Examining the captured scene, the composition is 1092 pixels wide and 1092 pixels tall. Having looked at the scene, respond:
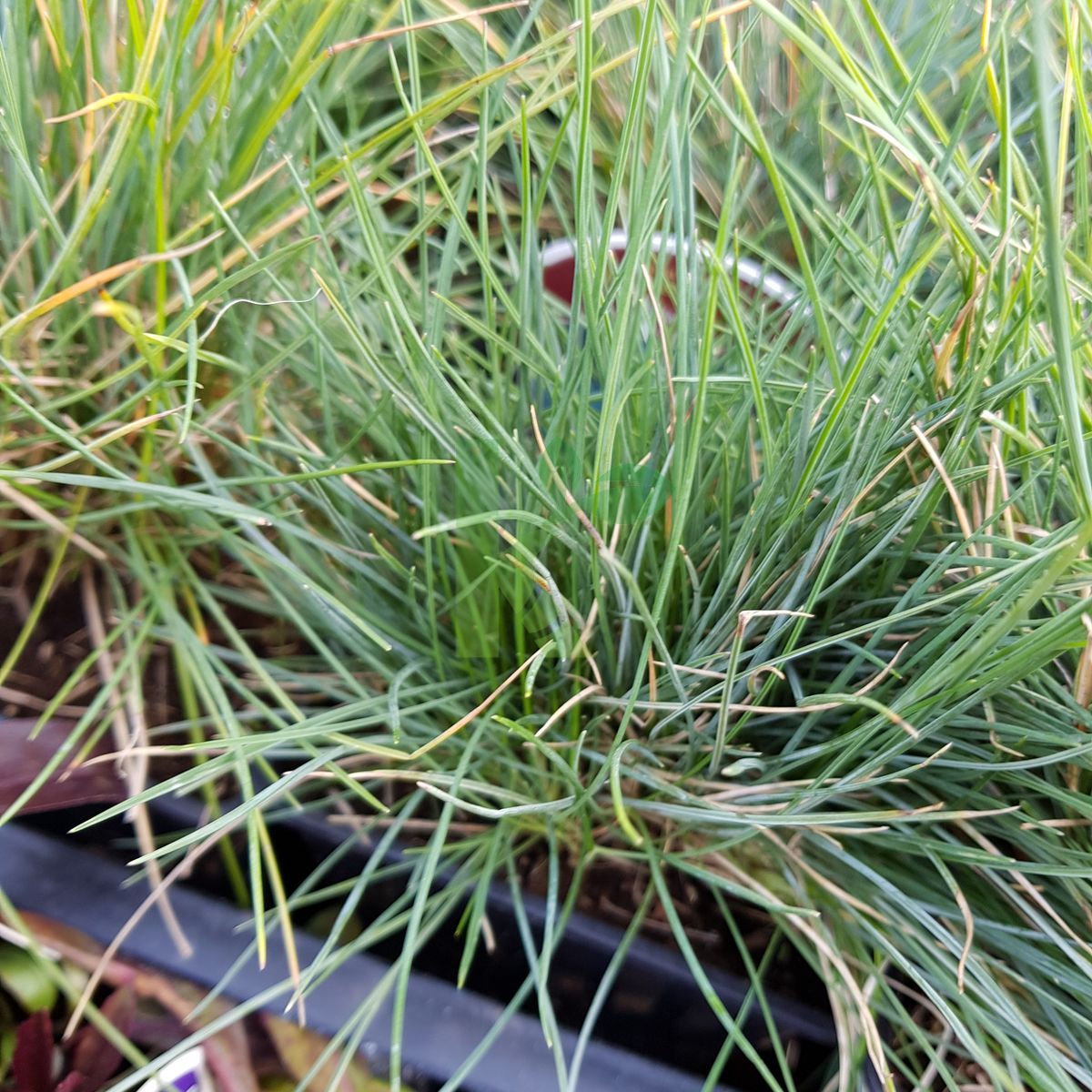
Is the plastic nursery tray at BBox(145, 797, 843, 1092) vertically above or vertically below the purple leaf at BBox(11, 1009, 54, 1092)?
below

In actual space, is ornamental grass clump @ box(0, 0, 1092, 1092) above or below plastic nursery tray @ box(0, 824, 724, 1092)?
above

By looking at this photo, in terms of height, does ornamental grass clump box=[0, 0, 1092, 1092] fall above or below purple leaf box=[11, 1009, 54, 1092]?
above

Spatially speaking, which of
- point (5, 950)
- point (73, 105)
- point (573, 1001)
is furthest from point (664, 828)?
point (73, 105)

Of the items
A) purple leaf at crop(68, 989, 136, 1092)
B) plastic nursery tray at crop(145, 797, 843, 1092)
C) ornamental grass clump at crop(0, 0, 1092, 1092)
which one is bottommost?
plastic nursery tray at crop(145, 797, 843, 1092)

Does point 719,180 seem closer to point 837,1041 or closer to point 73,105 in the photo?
point 73,105

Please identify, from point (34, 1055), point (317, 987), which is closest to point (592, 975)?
point (317, 987)

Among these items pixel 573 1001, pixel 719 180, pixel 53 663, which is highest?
pixel 719 180

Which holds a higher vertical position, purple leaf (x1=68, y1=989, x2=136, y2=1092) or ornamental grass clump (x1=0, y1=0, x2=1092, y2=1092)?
ornamental grass clump (x1=0, y1=0, x2=1092, y2=1092)

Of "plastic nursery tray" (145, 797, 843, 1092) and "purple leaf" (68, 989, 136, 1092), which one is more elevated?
"purple leaf" (68, 989, 136, 1092)
